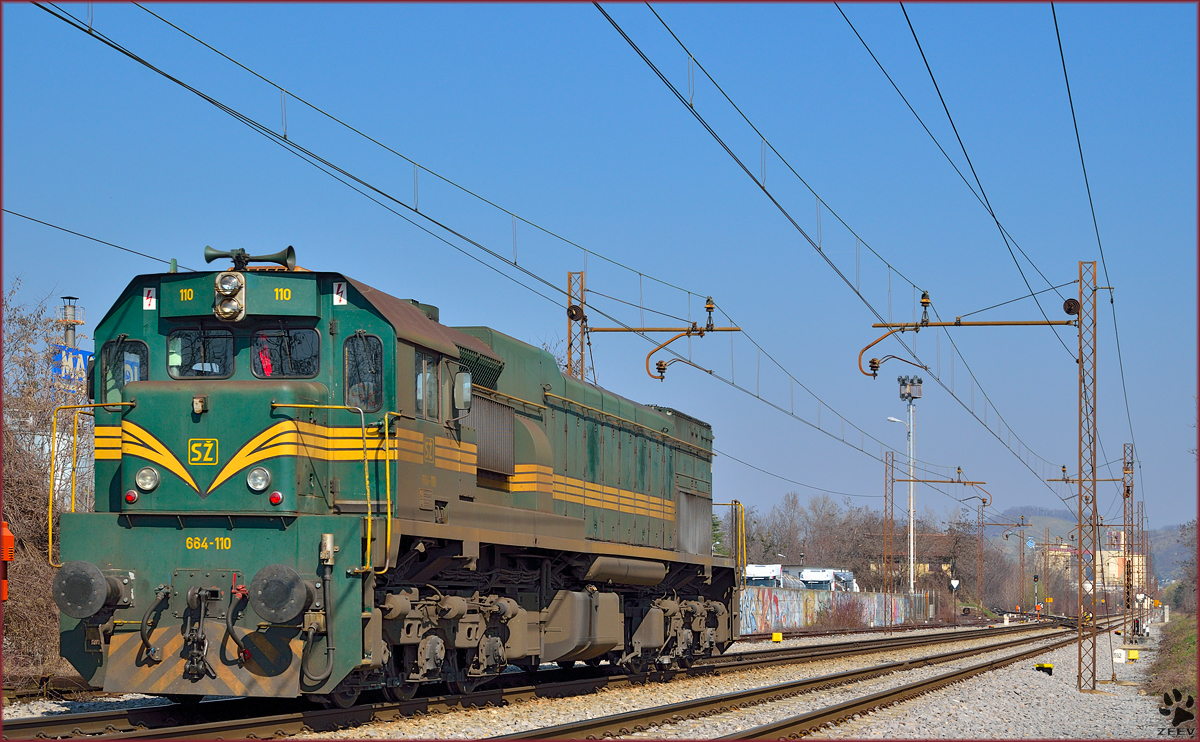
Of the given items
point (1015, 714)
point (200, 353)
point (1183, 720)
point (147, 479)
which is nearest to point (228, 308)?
point (200, 353)

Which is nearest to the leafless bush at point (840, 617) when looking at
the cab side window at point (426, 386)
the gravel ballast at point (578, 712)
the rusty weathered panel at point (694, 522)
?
the rusty weathered panel at point (694, 522)

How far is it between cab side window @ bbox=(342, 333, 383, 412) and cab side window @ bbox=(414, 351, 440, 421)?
53 centimetres

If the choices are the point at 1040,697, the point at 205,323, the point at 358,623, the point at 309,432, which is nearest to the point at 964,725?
the point at 1040,697

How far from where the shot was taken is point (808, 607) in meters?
49.5

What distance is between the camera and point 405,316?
38.7 feet

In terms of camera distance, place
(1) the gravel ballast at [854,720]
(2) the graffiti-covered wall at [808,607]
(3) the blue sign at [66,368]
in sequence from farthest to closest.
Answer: (2) the graffiti-covered wall at [808,607] < (3) the blue sign at [66,368] < (1) the gravel ballast at [854,720]

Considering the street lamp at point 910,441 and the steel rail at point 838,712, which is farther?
the street lamp at point 910,441

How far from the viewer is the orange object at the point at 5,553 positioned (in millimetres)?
11828

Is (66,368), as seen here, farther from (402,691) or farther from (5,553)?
(402,691)

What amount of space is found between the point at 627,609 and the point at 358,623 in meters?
7.97

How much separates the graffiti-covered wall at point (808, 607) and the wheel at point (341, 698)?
25707 mm

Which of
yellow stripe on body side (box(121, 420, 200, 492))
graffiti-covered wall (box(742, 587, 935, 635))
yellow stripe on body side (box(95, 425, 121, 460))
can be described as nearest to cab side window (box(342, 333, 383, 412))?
yellow stripe on body side (box(121, 420, 200, 492))

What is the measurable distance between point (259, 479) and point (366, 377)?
1.41 metres

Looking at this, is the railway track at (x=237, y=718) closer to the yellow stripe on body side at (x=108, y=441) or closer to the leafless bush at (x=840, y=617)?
the yellow stripe on body side at (x=108, y=441)
